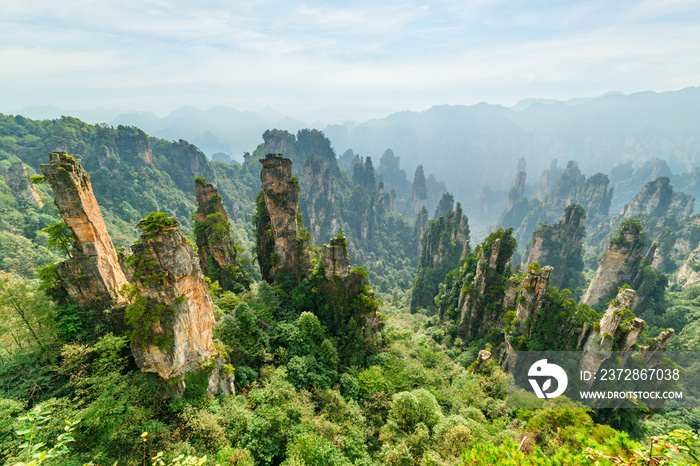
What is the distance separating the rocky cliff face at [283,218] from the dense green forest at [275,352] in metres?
0.20

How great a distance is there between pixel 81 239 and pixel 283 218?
1490 cm

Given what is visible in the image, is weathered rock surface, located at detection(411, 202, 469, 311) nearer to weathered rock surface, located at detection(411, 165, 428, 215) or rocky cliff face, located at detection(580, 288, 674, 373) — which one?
rocky cliff face, located at detection(580, 288, 674, 373)

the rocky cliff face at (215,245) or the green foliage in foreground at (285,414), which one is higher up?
the rocky cliff face at (215,245)

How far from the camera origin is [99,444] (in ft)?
39.2

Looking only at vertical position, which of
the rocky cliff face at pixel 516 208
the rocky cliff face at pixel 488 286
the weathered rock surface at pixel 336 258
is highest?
the weathered rock surface at pixel 336 258

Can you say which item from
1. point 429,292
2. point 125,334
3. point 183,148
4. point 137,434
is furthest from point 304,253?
point 183,148

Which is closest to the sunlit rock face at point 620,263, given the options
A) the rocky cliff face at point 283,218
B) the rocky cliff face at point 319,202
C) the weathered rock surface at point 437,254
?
the weathered rock surface at point 437,254

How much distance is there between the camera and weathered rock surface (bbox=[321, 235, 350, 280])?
86.3 ft

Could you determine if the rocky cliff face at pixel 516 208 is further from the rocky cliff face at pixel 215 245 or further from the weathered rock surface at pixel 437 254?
the rocky cliff face at pixel 215 245

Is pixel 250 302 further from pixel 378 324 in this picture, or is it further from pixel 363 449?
pixel 363 449

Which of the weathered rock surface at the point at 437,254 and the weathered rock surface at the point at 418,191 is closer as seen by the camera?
the weathered rock surface at the point at 437,254

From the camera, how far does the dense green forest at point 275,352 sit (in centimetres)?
1247

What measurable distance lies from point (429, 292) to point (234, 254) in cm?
4647

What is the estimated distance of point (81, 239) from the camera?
1641cm
